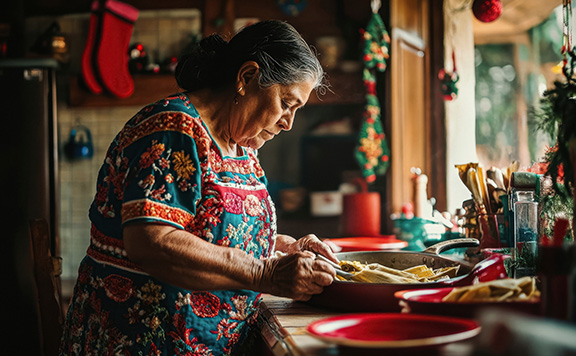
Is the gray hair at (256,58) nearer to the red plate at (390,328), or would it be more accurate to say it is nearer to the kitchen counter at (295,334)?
the kitchen counter at (295,334)

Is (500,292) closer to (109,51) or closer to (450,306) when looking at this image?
(450,306)

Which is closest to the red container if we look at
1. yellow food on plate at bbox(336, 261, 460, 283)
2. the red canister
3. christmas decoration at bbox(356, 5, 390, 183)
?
the red canister

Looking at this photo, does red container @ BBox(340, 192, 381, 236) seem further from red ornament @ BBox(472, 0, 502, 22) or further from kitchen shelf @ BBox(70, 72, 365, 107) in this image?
red ornament @ BBox(472, 0, 502, 22)

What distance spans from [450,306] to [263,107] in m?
0.71

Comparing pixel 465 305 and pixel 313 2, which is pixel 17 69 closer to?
pixel 313 2

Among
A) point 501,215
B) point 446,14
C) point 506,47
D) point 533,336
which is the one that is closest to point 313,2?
point 446,14

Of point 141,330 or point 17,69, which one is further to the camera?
point 17,69

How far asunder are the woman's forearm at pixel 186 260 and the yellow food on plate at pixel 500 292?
41 centimetres

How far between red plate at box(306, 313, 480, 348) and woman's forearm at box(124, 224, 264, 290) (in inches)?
11.4

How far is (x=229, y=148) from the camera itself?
145 cm

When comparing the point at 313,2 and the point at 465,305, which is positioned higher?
the point at 313,2

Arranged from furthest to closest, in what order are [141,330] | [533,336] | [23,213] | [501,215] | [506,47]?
1. [23,213]
2. [506,47]
3. [501,215]
4. [141,330]
5. [533,336]

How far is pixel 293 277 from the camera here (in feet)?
3.80

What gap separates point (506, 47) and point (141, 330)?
2.88 meters
